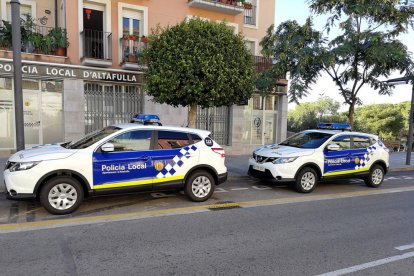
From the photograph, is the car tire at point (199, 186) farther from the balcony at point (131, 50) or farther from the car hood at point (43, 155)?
the balcony at point (131, 50)

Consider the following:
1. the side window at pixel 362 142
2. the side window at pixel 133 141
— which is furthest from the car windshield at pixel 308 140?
the side window at pixel 133 141

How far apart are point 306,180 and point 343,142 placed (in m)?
1.68

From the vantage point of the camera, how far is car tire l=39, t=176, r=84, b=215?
5680 millimetres

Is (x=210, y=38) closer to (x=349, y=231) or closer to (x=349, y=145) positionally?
(x=349, y=145)

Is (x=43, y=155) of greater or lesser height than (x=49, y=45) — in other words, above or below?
below

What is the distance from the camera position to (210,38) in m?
9.40

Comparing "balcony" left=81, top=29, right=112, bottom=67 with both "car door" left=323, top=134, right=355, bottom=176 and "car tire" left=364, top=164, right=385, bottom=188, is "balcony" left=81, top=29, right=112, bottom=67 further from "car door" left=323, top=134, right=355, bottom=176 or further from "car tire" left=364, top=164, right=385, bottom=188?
"car tire" left=364, top=164, right=385, bottom=188

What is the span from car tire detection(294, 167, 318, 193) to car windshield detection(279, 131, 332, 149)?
730 mm

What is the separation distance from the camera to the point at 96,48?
517 inches

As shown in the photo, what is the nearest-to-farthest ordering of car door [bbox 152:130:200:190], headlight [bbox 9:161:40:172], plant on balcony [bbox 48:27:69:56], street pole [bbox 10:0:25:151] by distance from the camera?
1. headlight [bbox 9:161:40:172]
2. car door [bbox 152:130:200:190]
3. street pole [bbox 10:0:25:151]
4. plant on balcony [bbox 48:27:69:56]

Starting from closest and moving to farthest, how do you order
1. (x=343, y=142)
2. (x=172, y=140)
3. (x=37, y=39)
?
(x=172, y=140) < (x=343, y=142) < (x=37, y=39)

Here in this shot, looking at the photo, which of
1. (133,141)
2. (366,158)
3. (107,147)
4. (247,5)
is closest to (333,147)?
(366,158)

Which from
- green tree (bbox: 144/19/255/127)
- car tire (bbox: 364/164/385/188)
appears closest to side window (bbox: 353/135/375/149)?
car tire (bbox: 364/164/385/188)

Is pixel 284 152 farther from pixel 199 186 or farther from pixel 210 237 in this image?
pixel 210 237
